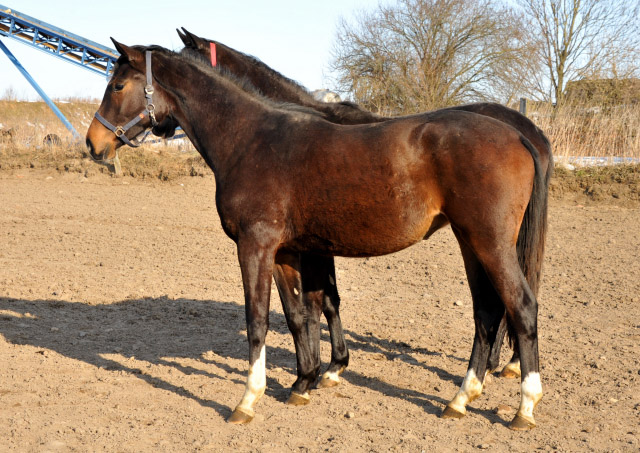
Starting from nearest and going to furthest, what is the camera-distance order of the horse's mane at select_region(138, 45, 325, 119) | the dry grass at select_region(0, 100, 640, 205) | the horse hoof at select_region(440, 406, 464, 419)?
the horse hoof at select_region(440, 406, 464, 419)
the horse's mane at select_region(138, 45, 325, 119)
the dry grass at select_region(0, 100, 640, 205)

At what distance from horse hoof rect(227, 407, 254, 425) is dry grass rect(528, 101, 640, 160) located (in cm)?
1156

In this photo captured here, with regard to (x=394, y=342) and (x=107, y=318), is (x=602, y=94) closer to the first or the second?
(x=394, y=342)

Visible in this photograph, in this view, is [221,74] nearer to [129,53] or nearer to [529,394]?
[129,53]

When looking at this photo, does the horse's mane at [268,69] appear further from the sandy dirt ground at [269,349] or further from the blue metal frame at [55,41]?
the blue metal frame at [55,41]

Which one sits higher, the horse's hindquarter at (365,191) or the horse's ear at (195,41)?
the horse's ear at (195,41)

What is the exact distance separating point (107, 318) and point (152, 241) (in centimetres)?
335

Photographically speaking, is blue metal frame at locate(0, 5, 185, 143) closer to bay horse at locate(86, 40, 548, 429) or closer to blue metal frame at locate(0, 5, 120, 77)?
blue metal frame at locate(0, 5, 120, 77)

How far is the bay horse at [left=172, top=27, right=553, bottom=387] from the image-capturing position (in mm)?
4473

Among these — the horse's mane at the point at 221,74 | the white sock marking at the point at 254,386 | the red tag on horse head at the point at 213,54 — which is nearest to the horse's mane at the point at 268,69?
the red tag on horse head at the point at 213,54

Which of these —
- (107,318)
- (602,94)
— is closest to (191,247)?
(107,318)

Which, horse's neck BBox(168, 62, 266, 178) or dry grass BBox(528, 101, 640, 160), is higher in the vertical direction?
dry grass BBox(528, 101, 640, 160)

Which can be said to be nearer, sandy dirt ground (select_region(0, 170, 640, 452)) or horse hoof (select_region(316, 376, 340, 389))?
sandy dirt ground (select_region(0, 170, 640, 452))

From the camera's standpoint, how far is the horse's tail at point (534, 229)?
3.79 m

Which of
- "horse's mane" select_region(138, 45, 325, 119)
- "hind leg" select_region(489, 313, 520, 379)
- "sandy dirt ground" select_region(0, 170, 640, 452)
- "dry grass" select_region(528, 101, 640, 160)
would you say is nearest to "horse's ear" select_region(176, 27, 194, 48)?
"horse's mane" select_region(138, 45, 325, 119)
